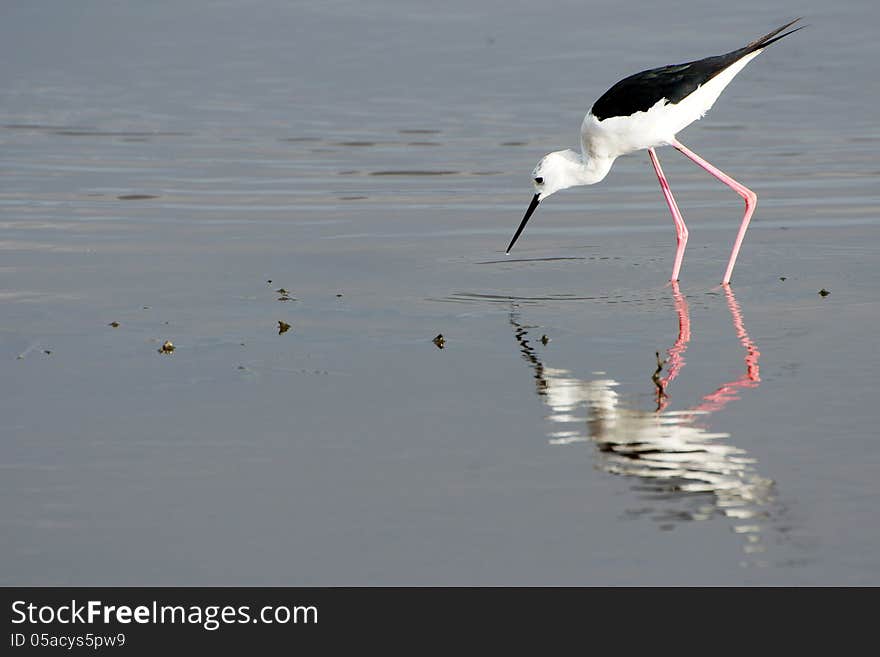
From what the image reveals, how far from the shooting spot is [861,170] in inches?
546

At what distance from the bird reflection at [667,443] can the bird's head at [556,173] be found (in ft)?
9.70

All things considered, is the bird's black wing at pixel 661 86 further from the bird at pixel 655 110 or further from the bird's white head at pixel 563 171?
the bird's white head at pixel 563 171

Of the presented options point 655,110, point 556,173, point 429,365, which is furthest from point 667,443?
point 556,173

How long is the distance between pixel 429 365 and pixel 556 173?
3.35m

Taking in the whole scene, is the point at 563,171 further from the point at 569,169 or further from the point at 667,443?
the point at 667,443

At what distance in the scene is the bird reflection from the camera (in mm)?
4758

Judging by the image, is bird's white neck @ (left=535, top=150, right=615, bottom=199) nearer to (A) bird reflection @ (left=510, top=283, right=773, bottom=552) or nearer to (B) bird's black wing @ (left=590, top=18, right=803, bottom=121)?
(B) bird's black wing @ (left=590, top=18, right=803, bottom=121)

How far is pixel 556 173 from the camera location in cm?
980

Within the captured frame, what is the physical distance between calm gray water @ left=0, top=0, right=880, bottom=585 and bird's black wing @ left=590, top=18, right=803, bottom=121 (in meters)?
0.95

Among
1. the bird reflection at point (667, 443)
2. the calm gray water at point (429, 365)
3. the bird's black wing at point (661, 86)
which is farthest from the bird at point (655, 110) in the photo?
the bird reflection at point (667, 443)
